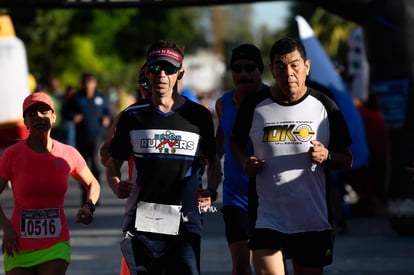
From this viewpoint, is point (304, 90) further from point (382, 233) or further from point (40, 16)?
point (40, 16)

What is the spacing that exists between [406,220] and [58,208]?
7099 millimetres

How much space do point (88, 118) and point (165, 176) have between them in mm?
10740

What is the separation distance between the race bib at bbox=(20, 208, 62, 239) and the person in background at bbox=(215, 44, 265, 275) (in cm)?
158

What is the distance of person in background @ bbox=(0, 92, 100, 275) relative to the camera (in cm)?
743

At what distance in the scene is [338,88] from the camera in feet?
51.5

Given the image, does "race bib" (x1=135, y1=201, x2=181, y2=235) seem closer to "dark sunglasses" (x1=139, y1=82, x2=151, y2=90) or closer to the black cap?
"dark sunglasses" (x1=139, y1=82, x2=151, y2=90)

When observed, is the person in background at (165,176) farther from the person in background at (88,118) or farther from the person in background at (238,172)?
the person in background at (88,118)

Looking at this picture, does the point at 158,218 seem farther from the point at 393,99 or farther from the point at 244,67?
the point at 393,99

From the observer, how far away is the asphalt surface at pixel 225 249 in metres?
11.7

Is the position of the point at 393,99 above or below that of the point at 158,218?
above

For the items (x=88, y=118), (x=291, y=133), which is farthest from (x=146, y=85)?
(x=88, y=118)

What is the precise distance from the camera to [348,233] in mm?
14617

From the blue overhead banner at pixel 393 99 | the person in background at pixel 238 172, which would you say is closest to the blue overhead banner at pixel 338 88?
the blue overhead banner at pixel 393 99

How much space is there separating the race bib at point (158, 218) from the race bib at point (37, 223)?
0.52 metres
